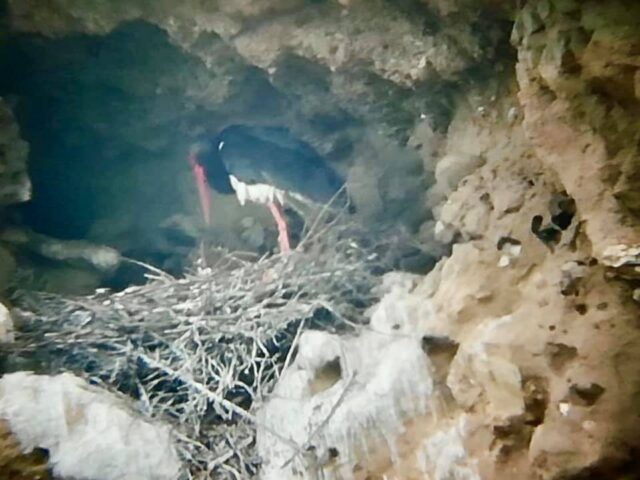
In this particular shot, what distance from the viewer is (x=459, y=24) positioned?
2.26 metres

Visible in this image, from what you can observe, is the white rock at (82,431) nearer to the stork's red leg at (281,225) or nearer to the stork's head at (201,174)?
the stork's red leg at (281,225)

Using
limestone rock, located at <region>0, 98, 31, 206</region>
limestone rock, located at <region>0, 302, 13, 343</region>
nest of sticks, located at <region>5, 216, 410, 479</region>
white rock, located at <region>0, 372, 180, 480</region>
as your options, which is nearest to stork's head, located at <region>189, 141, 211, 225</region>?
nest of sticks, located at <region>5, 216, 410, 479</region>

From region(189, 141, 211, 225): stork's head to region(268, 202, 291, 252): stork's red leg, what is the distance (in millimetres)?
391

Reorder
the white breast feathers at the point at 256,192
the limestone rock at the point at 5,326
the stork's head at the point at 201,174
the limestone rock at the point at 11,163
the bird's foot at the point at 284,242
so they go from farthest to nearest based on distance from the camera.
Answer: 1. the stork's head at the point at 201,174
2. the white breast feathers at the point at 256,192
3. the bird's foot at the point at 284,242
4. the limestone rock at the point at 11,163
5. the limestone rock at the point at 5,326

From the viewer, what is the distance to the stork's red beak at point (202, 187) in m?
3.49

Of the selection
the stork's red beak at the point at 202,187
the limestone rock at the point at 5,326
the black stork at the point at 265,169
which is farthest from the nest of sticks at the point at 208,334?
the stork's red beak at the point at 202,187

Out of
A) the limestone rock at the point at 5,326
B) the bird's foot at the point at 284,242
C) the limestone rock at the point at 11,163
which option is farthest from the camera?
the bird's foot at the point at 284,242

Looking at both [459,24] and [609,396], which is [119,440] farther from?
[459,24]

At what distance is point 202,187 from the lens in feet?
11.7

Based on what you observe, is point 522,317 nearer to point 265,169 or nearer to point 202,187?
point 265,169

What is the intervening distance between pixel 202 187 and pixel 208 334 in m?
1.25

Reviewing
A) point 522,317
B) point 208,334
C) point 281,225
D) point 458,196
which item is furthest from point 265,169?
point 522,317

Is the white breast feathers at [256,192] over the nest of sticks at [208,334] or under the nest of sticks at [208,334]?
over

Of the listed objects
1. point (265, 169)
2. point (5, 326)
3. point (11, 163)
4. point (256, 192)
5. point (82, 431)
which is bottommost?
point (82, 431)
